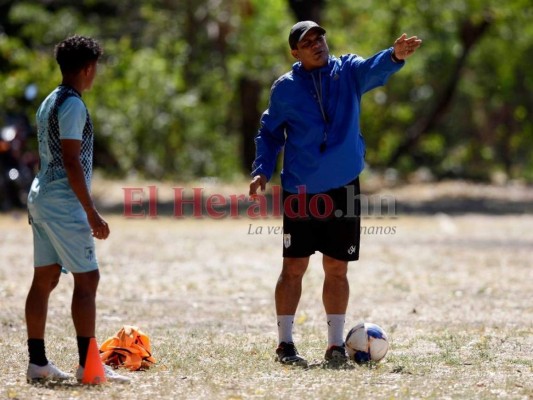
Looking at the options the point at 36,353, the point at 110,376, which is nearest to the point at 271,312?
the point at 110,376

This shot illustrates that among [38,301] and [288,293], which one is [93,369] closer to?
[38,301]

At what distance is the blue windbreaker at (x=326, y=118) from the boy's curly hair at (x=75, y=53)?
1.46m

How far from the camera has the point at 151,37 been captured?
30688 millimetres

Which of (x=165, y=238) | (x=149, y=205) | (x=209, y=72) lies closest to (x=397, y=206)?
(x=149, y=205)

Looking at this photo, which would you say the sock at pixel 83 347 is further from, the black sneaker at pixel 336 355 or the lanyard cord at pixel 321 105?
the lanyard cord at pixel 321 105

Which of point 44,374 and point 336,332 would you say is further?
point 336,332

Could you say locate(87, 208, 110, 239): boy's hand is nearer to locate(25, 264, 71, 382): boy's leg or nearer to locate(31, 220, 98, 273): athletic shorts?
locate(31, 220, 98, 273): athletic shorts

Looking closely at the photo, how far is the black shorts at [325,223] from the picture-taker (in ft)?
24.2

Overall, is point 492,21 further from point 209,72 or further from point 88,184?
point 88,184

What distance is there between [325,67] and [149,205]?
15.5 m

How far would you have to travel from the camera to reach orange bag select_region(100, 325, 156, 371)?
7176 millimetres

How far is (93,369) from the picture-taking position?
6.46 meters

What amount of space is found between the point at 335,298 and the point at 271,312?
8.62ft

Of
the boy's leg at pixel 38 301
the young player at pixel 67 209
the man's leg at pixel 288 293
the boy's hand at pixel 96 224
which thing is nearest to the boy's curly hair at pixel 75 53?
the young player at pixel 67 209
